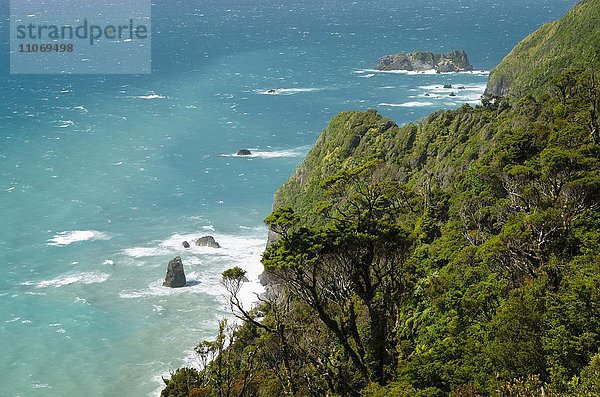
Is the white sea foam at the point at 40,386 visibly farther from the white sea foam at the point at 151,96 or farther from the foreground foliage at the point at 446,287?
the white sea foam at the point at 151,96

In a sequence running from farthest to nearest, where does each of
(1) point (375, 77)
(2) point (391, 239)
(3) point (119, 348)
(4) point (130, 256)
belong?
1. (1) point (375, 77)
2. (4) point (130, 256)
3. (3) point (119, 348)
4. (2) point (391, 239)

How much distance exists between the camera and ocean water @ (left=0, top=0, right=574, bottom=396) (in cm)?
6322

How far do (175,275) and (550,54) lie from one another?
221ft

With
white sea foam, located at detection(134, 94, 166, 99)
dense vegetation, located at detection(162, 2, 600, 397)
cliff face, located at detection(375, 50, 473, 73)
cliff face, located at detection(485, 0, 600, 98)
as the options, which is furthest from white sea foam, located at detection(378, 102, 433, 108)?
dense vegetation, located at detection(162, 2, 600, 397)

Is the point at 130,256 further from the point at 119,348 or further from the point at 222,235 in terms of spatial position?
the point at 119,348

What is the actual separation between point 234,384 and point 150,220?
193ft

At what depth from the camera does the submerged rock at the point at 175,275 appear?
237 feet

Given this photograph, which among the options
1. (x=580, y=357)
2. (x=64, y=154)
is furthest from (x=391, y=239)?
(x=64, y=154)

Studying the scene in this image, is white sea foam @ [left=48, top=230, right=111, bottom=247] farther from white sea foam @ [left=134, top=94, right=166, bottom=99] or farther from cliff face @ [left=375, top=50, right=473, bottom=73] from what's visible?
cliff face @ [left=375, top=50, right=473, bottom=73]

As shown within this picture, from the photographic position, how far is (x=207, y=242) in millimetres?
83000

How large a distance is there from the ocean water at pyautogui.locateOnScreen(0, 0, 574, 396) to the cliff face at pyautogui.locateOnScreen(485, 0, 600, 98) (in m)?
21.4

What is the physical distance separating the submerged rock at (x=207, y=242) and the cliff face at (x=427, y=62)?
119 m

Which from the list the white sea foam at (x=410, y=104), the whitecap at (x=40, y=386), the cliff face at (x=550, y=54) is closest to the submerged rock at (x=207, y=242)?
the whitecap at (x=40, y=386)

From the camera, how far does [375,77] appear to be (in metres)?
183
